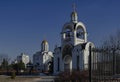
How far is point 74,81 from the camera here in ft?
54.9

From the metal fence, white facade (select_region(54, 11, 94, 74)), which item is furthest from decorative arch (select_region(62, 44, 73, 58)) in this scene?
the metal fence

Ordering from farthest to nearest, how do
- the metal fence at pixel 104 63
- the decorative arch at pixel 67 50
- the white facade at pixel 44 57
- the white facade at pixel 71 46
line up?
the white facade at pixel 44 57
the decorative arch at pixel 67 50
the white facade at pixel 71 46
the metal fence at pixel 104 63

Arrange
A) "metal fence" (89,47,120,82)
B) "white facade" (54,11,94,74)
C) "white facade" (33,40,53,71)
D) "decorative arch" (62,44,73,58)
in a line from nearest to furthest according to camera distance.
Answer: "metal fence" (89,47,120,82) < "white facade" (54,11,94,74) < "decorative arch" (62,44,73,58) < "white facade" (33,40,53,71)

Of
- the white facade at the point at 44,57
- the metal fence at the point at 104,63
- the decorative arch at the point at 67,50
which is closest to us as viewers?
the metal fence at the point at 104,63

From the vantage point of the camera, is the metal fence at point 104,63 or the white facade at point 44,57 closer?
the metal fence at point 104,63

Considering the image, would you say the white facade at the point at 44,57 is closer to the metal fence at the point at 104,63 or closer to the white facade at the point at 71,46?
the white facade at the point at 71,46

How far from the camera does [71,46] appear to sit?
6569 centimetres

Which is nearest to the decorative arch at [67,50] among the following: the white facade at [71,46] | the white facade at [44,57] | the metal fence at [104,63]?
the white facade at [71,46]

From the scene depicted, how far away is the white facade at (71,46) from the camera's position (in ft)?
207

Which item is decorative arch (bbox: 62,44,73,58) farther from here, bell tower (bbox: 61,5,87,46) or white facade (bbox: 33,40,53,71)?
white facade (bbox: 33,40,53,71)

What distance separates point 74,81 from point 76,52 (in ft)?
153

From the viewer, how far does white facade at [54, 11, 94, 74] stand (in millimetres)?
63062

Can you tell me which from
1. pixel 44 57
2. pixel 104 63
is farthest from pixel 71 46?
pixel 104 63

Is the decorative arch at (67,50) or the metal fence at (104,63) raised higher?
the decorative arch at (67,50)
